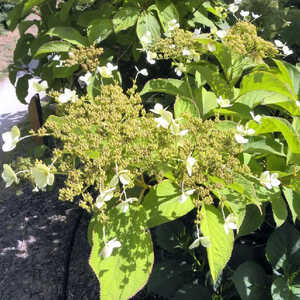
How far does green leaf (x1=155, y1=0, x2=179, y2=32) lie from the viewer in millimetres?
1360

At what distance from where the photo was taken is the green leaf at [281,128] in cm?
92

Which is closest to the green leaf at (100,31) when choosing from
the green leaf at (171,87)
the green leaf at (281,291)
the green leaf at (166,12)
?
the green leaf at (166,12)

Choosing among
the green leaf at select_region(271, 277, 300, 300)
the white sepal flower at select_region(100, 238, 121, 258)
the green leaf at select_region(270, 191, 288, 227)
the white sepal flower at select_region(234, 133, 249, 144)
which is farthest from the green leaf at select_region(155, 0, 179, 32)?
the green leaf at select_region(271, 277, 300, 300)

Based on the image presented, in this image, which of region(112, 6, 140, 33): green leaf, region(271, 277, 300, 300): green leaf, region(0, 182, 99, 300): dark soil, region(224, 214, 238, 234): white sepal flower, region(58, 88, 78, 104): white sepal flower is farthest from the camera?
region(0, 182, 99, 300): dark soil

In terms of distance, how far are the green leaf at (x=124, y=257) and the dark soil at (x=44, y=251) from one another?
1054 millimetres

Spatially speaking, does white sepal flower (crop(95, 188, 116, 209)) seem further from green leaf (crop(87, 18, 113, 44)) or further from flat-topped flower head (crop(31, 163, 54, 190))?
green leaf (crop(87, 18, 113, 44))

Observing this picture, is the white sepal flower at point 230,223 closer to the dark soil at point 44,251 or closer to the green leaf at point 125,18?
the green leaf at point 125,18

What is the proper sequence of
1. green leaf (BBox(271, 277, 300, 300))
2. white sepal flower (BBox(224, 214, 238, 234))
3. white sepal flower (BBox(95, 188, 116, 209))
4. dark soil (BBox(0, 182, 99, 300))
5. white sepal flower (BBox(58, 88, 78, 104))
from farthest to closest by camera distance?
dark soil (BBox(0, 182, 99, 300)) < green leaf (BBox(271, 277, 300, 300)) < white sepal flower (BBox(58, 88, 78, 104)) < white sepal flower (BBox(224, 214, 238, 234)) < white sepal flower (BBox(95, 188, 116, 209))

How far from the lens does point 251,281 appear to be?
1206 millimetres

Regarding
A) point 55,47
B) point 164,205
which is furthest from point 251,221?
point 55,47

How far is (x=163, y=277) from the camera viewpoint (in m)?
1.42

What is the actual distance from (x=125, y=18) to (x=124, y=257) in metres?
0.93

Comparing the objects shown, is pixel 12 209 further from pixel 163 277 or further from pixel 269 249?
pixel 269 249

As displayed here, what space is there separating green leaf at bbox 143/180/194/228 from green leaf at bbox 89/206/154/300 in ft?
0.09
